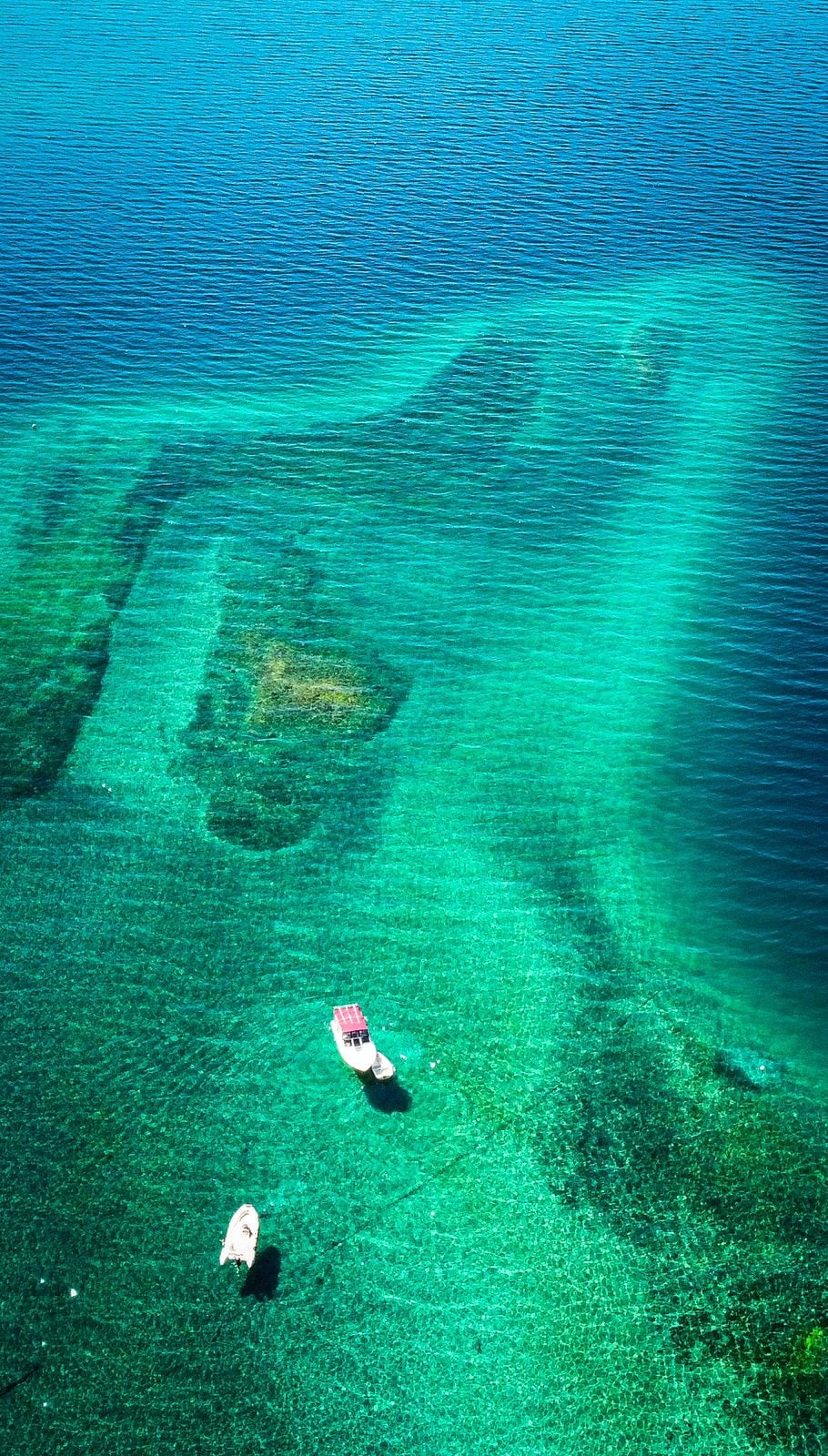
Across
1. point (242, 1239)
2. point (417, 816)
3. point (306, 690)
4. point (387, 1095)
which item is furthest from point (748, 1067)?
point (306, 690)

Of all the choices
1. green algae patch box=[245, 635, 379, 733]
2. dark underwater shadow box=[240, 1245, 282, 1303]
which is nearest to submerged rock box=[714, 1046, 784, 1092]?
dark underwater shadow box=[240, 1245, 282, 1303]

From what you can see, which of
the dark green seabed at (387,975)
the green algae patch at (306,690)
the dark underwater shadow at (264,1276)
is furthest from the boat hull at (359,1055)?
the green algae patch at (306,690)

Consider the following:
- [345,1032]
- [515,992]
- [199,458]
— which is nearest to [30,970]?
[345,1032]

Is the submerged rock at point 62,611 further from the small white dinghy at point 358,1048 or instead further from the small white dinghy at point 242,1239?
the small white dinghy at point 242,1239

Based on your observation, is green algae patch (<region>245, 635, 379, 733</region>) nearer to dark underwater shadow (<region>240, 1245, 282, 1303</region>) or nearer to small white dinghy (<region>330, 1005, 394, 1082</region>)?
small white dinghy (<region>330, 1005, 394, 1082</region>)

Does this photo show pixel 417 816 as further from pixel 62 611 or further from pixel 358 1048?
pixel 62 611

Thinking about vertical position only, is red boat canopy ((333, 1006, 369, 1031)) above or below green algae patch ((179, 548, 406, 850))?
below

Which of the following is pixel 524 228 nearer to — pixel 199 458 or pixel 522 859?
pixel 199 458
